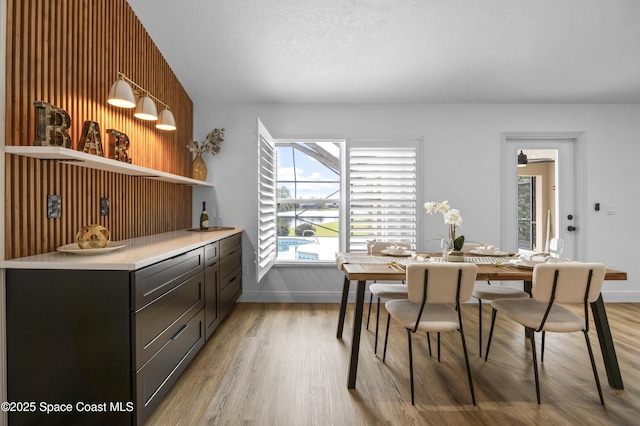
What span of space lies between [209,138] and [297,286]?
2.08 metres

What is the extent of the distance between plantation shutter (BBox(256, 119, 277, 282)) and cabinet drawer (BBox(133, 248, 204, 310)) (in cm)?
80

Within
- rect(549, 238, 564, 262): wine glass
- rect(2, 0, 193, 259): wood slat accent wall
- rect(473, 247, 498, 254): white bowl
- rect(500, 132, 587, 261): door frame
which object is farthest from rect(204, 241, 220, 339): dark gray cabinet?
rect(500, 132, 587, 261): door frame

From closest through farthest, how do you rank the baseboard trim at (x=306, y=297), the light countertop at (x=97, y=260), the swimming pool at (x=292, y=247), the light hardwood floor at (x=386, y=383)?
the light countertop at (x=97, y=260) < the light hardwood floor at (x=386, y=383) < the baseboard trim at (x=306, y=297) < the swimming pool at (x=292, y=247)

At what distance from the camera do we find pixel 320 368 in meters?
2.49

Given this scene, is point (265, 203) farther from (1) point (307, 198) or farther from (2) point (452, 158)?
(2) point (452, 158)

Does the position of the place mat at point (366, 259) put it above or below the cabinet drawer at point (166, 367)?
above

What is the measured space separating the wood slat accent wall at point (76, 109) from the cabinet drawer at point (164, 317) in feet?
2.29

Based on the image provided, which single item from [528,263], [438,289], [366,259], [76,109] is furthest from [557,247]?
[76,109]

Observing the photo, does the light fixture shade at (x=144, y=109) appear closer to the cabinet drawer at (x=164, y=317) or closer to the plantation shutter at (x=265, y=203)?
the plantation shutter at (x=265, y=203)

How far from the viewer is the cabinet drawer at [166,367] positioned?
174 cm

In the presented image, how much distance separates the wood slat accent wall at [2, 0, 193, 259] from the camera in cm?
173

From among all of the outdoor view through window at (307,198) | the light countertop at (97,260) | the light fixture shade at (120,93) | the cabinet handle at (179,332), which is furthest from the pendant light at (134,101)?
the outdoor view through window at (307,198)

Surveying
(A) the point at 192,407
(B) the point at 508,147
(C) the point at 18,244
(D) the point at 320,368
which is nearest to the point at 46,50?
(C) the point at 18,244

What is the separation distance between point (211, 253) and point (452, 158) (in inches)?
121
